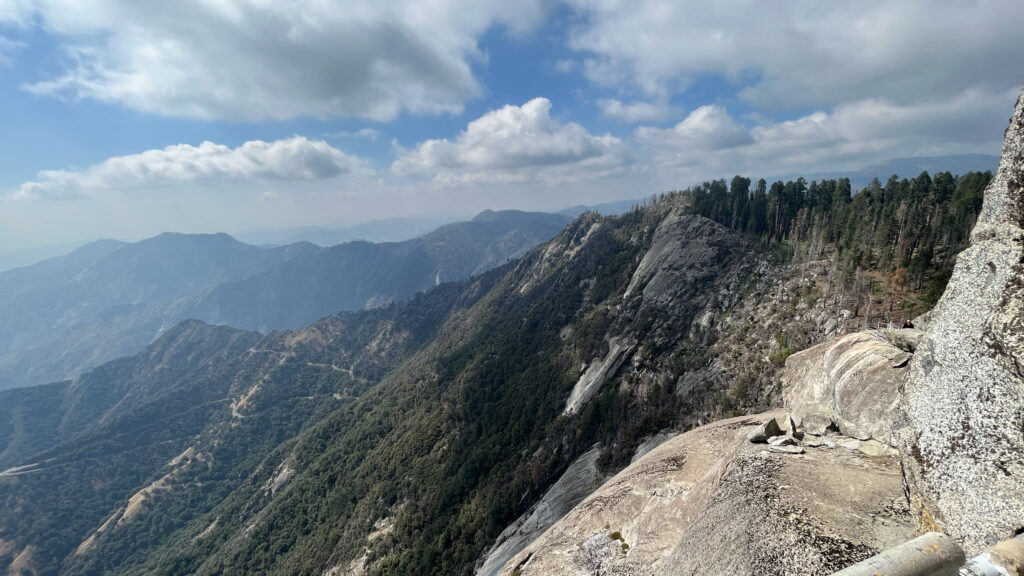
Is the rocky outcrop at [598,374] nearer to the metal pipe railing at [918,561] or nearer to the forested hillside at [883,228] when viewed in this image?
the forested hillside at [883,228]

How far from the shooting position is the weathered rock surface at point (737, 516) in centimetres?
1161

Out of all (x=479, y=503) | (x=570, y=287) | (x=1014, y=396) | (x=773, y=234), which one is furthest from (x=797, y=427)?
(x=570, y=287)

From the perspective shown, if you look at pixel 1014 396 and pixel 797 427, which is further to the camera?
pixel 797 427

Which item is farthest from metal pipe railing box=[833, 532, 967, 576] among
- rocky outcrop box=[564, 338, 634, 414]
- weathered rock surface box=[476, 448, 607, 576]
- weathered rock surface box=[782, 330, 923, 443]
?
rocky outcrop box=[564, 338, 634, 414]

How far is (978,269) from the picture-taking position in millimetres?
11164

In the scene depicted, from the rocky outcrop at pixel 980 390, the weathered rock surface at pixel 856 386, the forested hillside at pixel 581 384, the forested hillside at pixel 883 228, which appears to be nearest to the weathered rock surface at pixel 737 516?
the rocky outcrop at pixel 980 390

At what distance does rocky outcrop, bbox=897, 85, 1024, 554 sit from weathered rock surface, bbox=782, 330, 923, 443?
5223mm

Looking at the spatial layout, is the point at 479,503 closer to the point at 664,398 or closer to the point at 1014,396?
the point at 664,398

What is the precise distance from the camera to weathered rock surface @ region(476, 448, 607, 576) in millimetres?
60656

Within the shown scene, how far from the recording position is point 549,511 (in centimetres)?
6581

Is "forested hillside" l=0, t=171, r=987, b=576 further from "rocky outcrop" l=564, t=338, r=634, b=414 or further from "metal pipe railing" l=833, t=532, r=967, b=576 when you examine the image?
"metal pipe railing" l=833, t=532, r=967, b=576

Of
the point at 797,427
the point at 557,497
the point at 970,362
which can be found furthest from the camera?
the point at 557,497

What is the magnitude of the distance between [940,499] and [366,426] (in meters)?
191

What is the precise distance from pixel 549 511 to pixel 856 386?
189ft
